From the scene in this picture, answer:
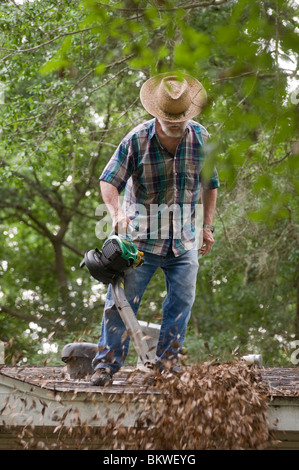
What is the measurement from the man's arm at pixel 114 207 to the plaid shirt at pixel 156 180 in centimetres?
6

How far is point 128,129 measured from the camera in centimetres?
902

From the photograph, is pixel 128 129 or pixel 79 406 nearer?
pixel 79 406

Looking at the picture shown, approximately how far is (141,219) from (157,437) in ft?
4.57

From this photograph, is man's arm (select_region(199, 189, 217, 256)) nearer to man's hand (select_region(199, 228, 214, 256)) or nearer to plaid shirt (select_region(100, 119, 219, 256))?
man's hand (select_region(199, 228, 214, 256))

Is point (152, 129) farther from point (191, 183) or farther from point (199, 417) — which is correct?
point (199, 417)

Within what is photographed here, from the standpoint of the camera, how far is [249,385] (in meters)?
3.46

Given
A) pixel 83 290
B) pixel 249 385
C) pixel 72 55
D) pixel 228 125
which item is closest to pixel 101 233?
pixel 83 290

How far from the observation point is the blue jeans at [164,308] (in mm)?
3865

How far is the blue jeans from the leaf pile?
0.40 metres

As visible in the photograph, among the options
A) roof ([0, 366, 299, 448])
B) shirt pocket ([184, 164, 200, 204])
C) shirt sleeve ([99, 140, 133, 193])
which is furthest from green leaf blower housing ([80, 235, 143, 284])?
roof ([0, 366, 299, 448])

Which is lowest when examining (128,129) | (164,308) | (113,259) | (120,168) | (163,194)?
(164,308)

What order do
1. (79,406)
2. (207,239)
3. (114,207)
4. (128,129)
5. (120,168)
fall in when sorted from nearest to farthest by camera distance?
1. (79,406)
2. (114,207)
3. (120,168)
4. (207,239)
5. (128,129)

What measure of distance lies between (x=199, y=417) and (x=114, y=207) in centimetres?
134

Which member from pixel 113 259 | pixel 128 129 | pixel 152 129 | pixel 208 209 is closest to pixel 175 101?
pixel 152 129
